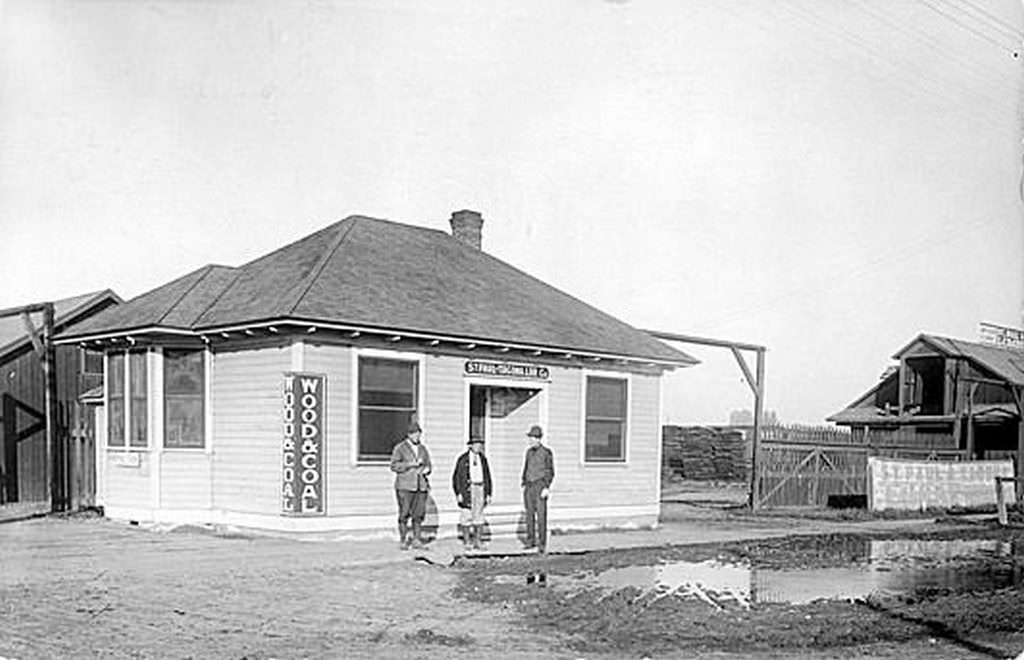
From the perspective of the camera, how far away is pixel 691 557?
15.2 metres

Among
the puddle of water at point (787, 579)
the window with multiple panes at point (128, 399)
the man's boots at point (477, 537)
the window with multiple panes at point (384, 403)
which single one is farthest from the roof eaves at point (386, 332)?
the puddle of water at point (787, 579)

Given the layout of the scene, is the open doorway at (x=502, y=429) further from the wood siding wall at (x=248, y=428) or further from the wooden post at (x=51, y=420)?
the wooden post at (x=51, y=420)

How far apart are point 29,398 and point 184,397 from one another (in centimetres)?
1240

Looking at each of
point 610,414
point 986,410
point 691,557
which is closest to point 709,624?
point 691,557

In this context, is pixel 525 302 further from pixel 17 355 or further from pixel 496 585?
pixel 17 355

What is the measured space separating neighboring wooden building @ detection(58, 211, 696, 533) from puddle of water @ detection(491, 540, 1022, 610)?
453 centimetres

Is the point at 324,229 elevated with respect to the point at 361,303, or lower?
elevated

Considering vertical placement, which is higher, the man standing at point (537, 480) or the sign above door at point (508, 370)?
the sign above door at point (508, 370)

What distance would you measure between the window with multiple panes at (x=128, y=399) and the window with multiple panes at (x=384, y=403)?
360 cm

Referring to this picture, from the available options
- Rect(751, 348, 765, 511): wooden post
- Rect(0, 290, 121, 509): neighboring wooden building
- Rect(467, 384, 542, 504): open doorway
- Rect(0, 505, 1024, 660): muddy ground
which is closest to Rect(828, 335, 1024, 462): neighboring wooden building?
Rect(751, 348, 765, 511): wooden post

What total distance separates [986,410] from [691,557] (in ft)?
85.2

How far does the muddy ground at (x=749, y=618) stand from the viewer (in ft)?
26.9

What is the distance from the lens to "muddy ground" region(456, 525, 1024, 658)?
26.9 ft

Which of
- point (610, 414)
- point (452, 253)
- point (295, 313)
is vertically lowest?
point (610, 414)
